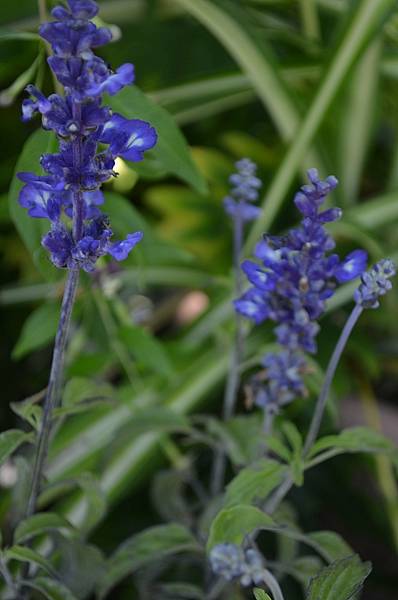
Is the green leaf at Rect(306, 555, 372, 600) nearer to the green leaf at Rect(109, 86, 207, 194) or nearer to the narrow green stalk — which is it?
the green leaf at Rect(109, 86, 207, 194)

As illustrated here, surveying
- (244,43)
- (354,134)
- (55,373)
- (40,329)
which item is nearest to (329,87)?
(244,43)

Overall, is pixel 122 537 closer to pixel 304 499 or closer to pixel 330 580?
pixel 304 499

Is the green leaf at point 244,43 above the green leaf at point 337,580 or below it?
above

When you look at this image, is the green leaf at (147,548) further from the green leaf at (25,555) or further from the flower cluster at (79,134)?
the flower cluster at (79,134)

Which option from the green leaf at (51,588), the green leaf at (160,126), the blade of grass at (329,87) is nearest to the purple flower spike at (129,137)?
the green leaf at (160,126)

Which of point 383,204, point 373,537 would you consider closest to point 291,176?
point 383,204

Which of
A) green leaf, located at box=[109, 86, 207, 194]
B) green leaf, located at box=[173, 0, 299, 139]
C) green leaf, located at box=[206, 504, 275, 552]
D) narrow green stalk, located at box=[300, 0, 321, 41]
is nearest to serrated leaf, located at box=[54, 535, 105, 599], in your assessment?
green leaf, located at box=[206, 504, 275, 552]
